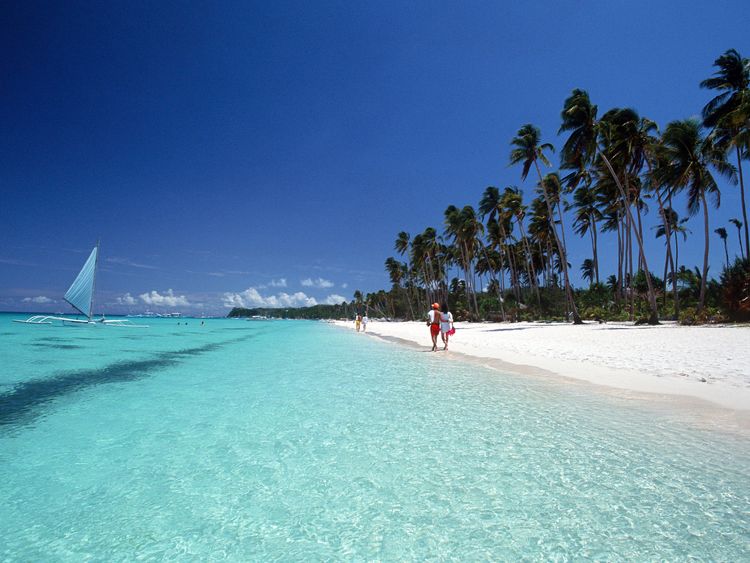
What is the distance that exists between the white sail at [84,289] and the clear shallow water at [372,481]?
36.4 meters

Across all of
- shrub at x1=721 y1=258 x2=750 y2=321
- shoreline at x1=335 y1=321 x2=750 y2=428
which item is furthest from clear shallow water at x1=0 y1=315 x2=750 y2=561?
shrub at x1=721 y1=258 x2=750 y2=321

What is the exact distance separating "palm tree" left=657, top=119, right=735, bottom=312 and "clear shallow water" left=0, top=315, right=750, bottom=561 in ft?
80.7

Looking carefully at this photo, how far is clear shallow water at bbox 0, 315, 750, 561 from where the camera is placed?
8.78 ft

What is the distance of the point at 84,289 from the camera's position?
124 ft

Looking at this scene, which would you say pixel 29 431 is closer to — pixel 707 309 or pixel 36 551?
pixel 36 551

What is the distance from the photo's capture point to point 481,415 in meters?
6.02

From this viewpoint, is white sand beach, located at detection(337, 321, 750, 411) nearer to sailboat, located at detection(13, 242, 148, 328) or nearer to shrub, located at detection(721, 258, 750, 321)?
shrub, located at detection(721, 258, 750, 321)

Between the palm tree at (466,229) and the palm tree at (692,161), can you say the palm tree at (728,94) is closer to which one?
the palm tree at (692,161)

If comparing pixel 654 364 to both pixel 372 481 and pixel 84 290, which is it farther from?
pixel 84 290

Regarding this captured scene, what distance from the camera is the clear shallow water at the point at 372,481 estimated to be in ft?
8.78

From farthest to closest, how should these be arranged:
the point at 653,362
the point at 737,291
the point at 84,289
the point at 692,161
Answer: the point at 84,289 < the point at 692,161 < the point at 737,291 < the point at 653,362

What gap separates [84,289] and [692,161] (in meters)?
52.6

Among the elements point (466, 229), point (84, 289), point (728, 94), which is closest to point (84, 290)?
point (84, 289)

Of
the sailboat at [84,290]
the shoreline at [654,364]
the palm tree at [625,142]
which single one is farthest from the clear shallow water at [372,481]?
the sailboat at [84,290]
